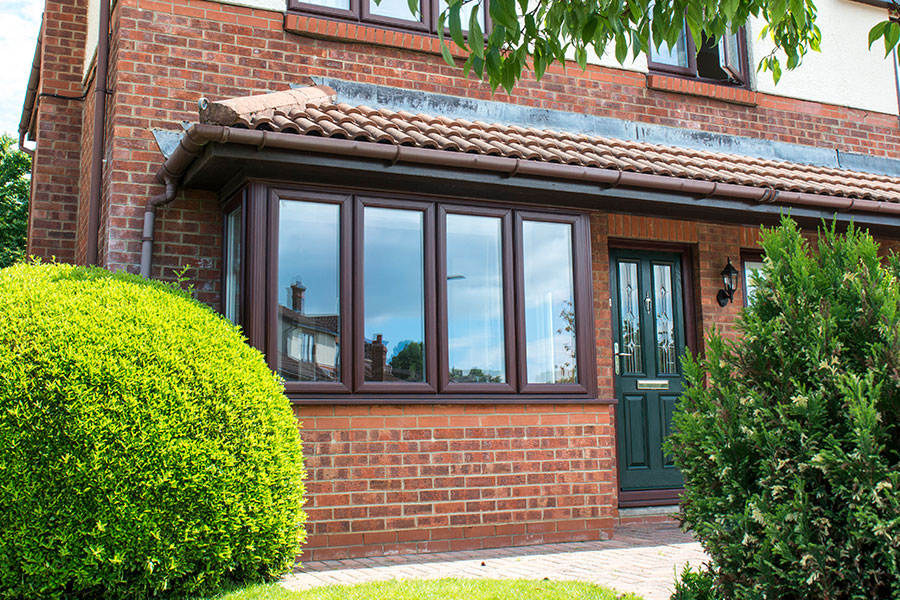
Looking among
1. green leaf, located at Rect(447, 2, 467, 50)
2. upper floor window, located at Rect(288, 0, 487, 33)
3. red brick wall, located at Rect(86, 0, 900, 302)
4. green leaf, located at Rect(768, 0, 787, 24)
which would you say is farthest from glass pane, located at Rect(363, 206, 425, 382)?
green leaf, located at Rect(768, 0, 787, 24)

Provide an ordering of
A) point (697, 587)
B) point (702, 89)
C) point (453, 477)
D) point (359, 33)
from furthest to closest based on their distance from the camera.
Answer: point (702, 89) → point (359, 33) → point (453, 477) → point (697, 587)

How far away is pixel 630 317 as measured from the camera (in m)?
7.61

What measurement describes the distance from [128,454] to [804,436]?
2949 mm

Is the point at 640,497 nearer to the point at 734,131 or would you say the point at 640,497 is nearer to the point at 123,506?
the point at 734,131

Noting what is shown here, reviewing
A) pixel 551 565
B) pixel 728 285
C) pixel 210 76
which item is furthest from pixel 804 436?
pixel 210 76

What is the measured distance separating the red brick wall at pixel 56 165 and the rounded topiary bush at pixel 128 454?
10.5 ft

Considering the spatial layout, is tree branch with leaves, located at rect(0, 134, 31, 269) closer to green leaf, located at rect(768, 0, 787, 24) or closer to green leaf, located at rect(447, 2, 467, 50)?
green leaf, located at rect(447, 2, 467, 50)

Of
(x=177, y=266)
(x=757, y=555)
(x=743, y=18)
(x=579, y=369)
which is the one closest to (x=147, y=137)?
(x=177, y=266)

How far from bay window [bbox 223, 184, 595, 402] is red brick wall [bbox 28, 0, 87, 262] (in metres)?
2.27

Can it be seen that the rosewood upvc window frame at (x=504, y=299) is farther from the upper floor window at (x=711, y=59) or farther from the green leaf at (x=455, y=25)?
the upper floor window at (x=711, y=59)

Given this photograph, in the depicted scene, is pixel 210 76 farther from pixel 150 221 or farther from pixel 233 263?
pixel 233 263

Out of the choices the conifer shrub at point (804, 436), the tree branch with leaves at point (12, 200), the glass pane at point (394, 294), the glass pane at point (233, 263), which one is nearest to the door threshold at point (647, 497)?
the glass pane at point (394, 294)

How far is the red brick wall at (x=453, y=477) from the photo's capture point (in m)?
5.69

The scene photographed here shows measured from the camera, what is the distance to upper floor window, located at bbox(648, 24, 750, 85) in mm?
8633
